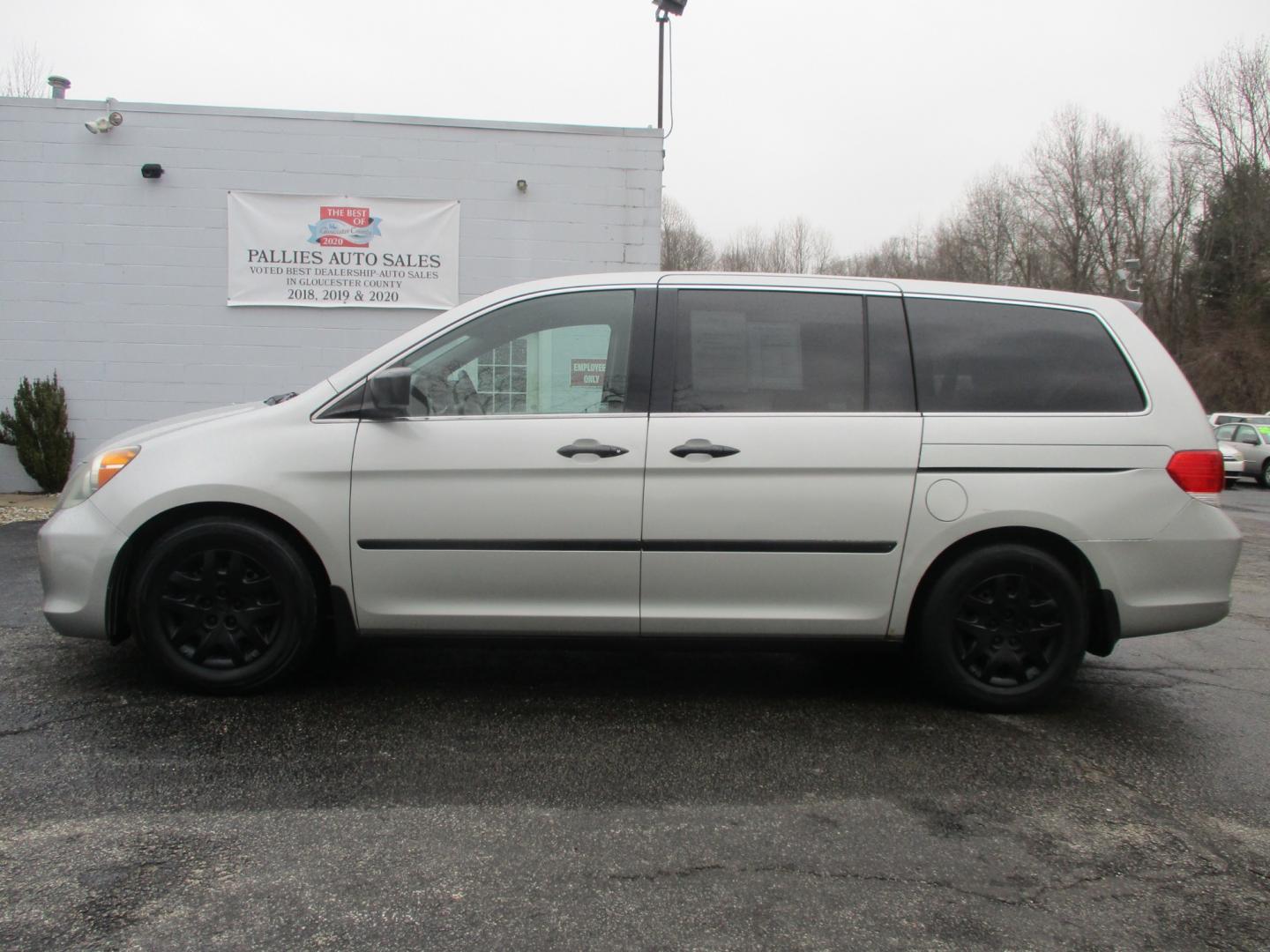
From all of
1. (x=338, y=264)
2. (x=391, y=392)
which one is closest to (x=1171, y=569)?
(x=391, y=392)

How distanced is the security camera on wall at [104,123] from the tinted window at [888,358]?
9.98 m

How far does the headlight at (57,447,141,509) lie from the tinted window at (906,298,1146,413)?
318cm

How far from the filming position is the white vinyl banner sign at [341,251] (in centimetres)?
1101

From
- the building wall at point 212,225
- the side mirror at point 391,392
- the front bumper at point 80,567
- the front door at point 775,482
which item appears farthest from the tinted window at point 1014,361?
the building wall at point 212,225

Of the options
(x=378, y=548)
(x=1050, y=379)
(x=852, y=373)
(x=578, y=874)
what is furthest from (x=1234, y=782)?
(x=378, y=548)

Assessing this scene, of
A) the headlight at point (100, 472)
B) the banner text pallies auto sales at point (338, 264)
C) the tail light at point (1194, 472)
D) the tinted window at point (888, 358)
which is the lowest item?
the headlight at point (100, 472)

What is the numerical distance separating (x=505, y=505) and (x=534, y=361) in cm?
59

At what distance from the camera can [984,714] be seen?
398cm

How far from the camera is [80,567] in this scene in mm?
3797

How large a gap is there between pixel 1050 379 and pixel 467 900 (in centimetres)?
297

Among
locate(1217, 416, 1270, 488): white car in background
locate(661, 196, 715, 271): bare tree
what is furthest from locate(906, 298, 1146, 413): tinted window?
locate(661, 196, 715, 271): bare tree

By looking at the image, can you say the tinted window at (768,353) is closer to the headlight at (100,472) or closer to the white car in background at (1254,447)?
the headlight at (100,472)

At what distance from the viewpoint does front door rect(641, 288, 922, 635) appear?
3.76 m

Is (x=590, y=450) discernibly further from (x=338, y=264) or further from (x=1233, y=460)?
(x=1233, y=460)
